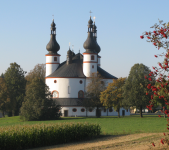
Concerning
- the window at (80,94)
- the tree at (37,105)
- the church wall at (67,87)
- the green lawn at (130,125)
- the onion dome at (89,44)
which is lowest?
the green lawn at (130,125)

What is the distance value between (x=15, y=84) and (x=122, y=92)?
100 feet

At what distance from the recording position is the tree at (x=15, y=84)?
79.9 m

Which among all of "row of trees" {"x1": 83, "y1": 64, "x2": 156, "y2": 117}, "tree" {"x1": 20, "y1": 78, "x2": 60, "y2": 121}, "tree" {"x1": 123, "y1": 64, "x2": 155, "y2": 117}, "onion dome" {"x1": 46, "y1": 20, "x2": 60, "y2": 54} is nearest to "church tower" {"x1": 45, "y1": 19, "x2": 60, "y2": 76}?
"onion dome" {"x1": 46, "y1": 20, "x2": 60, "y2": 54}

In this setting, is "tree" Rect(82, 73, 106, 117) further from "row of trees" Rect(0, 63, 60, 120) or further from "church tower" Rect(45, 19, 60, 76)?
"church tower" Rect(45, 19, 60, 76)

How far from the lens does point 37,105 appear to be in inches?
2372

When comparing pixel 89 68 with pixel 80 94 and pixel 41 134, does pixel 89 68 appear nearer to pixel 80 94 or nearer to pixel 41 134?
pixel 80 94

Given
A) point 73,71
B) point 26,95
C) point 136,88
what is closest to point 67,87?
point 73,71

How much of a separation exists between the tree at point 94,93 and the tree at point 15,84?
19116 millimetres

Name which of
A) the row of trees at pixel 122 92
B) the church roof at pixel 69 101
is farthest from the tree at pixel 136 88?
the church roof at pixel 69 101

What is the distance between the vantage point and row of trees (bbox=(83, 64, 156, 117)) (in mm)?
61469

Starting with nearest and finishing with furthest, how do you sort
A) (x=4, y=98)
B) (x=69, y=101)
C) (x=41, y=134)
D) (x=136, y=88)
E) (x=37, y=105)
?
(x=41, y=134) → (x=37, y=105) → (x=136, y=88) → (x=69, y=101) → (x=4, y=98)

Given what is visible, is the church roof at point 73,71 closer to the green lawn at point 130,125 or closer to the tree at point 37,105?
the tree at point 37,105

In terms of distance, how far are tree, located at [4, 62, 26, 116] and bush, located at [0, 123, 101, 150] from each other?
54.5 meters

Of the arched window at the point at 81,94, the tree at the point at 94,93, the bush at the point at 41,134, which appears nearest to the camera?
the bush at the point at 41,134
